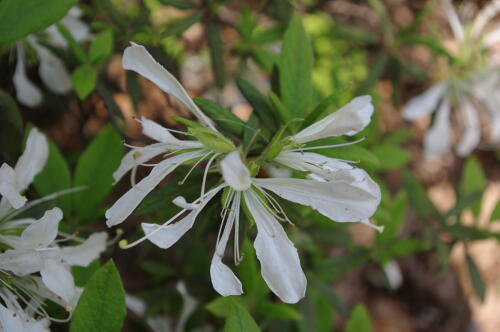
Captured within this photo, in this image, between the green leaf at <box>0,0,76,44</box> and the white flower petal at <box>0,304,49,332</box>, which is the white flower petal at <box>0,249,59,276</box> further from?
the green leaf at <box>0,0,76,44</box>

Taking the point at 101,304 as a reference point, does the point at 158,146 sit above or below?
above

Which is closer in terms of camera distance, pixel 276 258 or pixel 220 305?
pixel 276 258

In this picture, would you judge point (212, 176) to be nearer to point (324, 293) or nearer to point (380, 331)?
point (324, 293)

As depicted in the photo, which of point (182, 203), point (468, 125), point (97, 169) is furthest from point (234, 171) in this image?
point (468, 125)

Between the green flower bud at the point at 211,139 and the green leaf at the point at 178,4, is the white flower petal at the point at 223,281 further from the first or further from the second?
the green leaf at the point at 178,4

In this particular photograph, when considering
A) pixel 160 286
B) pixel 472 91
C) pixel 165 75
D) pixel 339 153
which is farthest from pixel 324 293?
pixel 165 75

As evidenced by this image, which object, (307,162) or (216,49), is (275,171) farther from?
(216,49)
